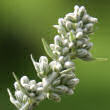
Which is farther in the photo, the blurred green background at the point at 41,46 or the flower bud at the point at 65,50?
the blurred green background at the point at 41,46

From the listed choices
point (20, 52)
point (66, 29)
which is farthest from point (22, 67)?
point (66, 29)

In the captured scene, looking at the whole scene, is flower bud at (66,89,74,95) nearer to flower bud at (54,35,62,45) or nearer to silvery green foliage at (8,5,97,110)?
silvery green foliage at (8,5,97,110)

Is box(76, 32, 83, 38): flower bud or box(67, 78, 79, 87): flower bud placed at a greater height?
box(76, 32, 83, 38): flower bud

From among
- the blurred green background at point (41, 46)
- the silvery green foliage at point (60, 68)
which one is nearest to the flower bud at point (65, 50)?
the silvery green foliage at point (60, 68)

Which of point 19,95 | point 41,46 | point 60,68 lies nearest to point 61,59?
point 60,68

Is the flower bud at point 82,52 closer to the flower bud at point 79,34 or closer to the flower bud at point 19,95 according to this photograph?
the flower bud at point 79,34

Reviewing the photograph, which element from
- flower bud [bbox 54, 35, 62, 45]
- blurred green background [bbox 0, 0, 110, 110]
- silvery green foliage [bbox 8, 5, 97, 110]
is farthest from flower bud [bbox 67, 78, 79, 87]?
blurred green background [bbox 0, 0, 110, 110]
